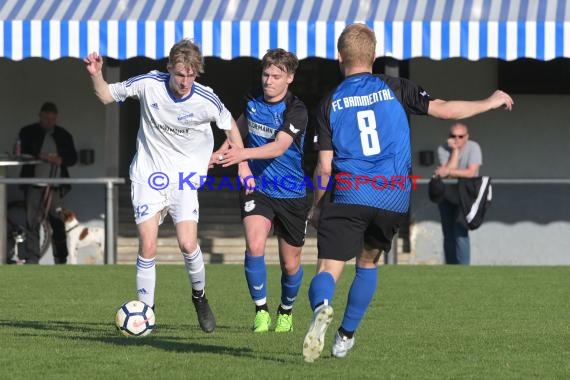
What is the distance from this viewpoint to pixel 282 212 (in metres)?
10.6

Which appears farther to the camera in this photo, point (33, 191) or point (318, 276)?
point (33, 191)

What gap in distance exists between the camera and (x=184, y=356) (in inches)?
337

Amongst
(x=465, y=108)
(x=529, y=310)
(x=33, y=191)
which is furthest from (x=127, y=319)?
(x=33, y=191)

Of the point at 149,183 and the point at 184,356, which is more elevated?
the point at 149,183

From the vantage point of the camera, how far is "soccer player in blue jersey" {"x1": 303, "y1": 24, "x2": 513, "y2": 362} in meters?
7.96

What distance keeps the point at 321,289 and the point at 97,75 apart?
2.55 m

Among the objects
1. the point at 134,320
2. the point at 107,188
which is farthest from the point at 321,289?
the point at 107,188

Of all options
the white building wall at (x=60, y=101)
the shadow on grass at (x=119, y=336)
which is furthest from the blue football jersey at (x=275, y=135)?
the white building wall at (x=60, y=101)

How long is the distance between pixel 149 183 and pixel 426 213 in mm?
10472

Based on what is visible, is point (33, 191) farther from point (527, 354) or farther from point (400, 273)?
point (527, 354)

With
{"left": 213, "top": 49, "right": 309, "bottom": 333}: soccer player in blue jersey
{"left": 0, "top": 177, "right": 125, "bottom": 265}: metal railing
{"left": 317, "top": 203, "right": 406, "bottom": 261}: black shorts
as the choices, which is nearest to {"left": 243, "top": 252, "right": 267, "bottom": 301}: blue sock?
{"left": 213, "top": 49, "right": 309, "bottom": 333}: soccer player in blue jersey

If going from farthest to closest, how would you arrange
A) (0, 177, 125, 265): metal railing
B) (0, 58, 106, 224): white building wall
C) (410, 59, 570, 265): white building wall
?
(0, 58, 106, 224): white building wall
(410, 59, 570, 265): white building wall
(0, 177, 125, 265): metal railing

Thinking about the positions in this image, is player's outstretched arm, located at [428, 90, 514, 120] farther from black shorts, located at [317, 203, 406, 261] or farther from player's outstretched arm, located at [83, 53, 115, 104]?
player's outstretched arm, located at [83, 53, 115, 104]

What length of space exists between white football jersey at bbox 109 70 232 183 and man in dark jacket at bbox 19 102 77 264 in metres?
9.27
